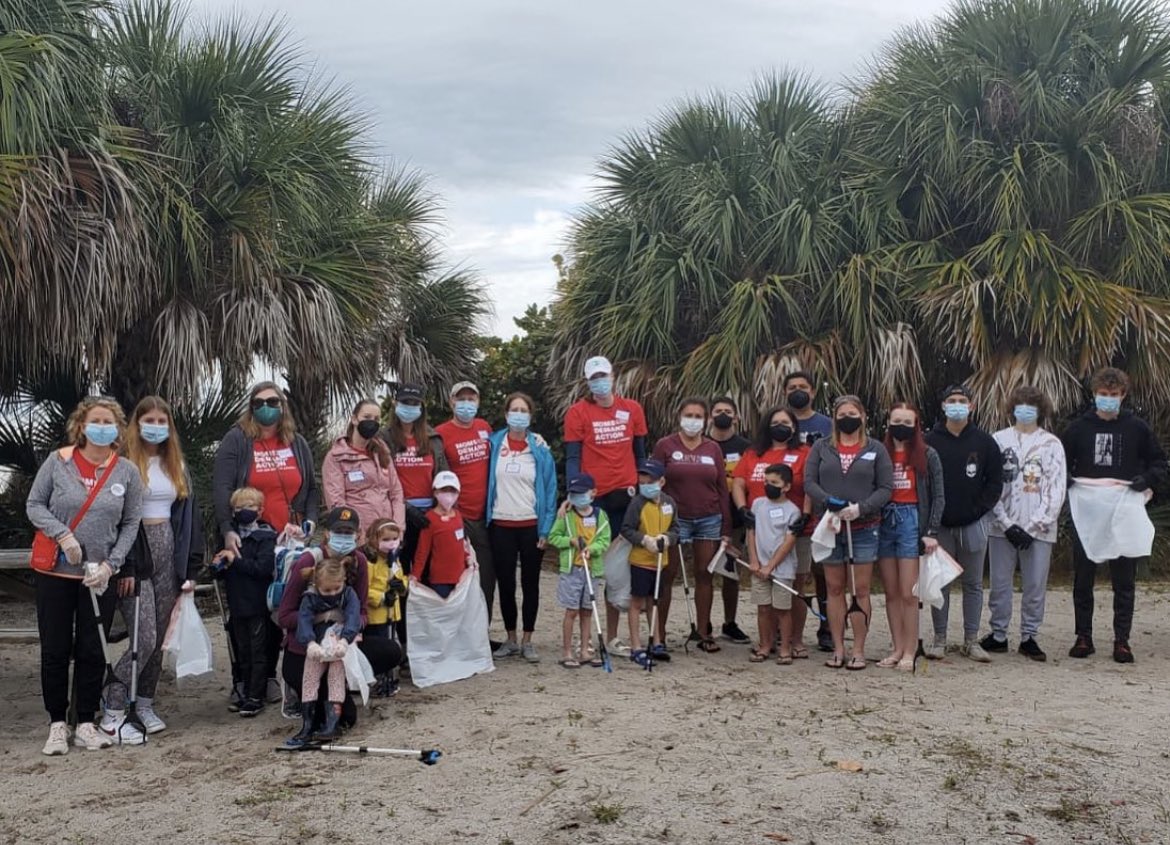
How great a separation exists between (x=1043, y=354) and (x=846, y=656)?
191 inches

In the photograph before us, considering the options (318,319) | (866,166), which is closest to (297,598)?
(318,319)

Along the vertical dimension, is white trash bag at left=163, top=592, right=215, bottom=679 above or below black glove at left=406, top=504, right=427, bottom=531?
below

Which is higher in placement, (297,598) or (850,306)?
(850,306)

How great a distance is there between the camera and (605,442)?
→ 29.2 feet

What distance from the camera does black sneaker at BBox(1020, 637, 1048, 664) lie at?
888 centimetres

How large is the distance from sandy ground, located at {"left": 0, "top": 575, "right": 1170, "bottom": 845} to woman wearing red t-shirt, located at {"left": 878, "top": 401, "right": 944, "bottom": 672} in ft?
1.14

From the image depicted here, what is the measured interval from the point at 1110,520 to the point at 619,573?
3.36 meters

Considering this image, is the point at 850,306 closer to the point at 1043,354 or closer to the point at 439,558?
the point at 1043,354

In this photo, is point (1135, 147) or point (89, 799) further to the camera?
point (1135, 147)

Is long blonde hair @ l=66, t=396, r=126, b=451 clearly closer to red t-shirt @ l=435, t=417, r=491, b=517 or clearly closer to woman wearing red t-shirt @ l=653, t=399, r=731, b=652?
red t-shirt @ l=435, t=417, r=491, b=517

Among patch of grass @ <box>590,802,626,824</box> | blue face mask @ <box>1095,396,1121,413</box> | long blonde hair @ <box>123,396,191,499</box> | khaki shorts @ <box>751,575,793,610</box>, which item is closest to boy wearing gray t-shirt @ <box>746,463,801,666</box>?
khaki shorts @ <box>751,575,793,610</box>

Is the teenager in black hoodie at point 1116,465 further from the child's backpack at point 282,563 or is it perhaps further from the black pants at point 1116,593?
the child's backpack at point 282,563

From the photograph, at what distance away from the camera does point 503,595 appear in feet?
29.2

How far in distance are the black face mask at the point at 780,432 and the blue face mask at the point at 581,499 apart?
1.37 m
